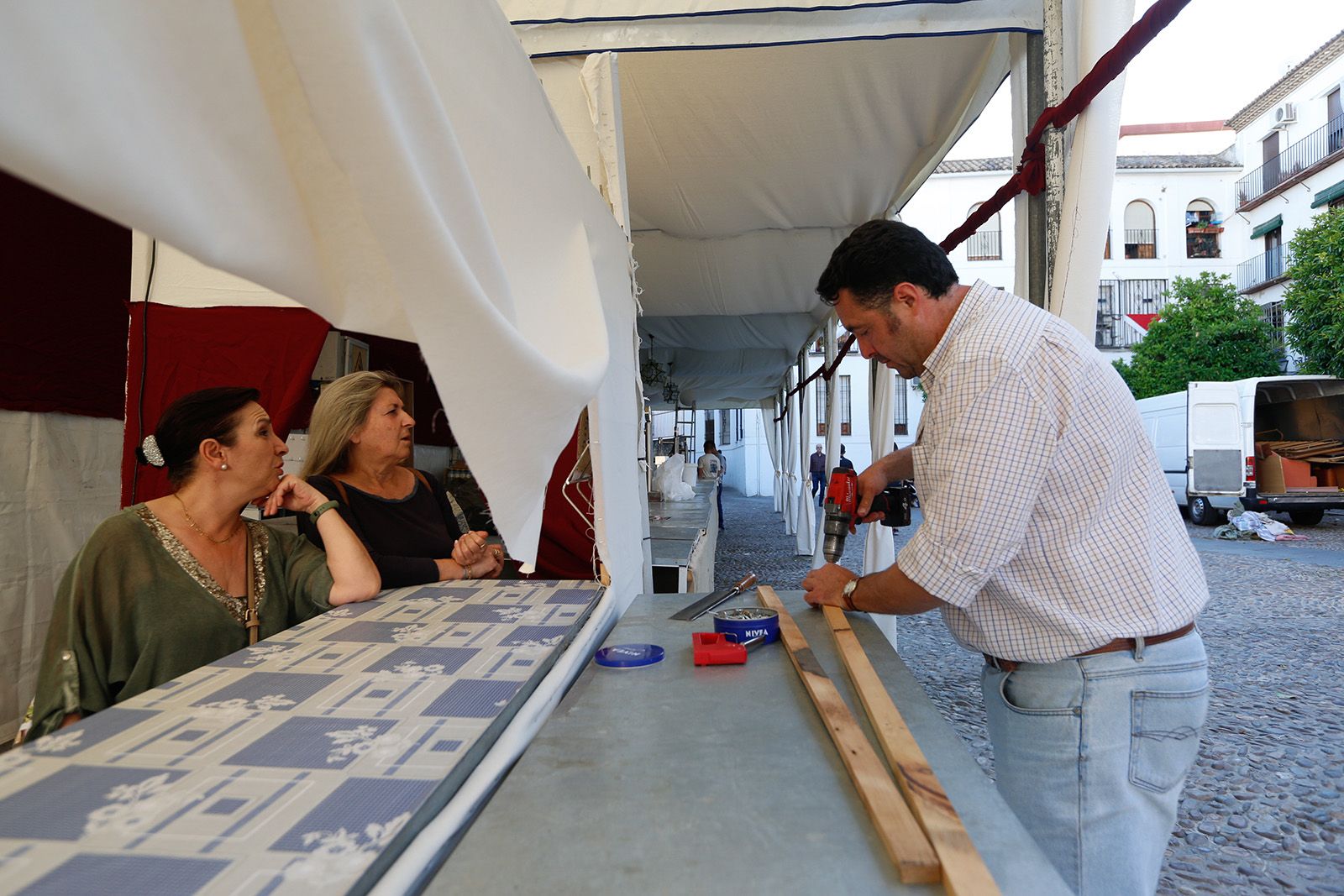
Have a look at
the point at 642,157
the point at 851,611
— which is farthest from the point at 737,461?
the point at 851,611

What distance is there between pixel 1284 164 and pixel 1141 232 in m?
4.33

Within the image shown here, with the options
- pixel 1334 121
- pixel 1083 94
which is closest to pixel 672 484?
pixel 1083 94

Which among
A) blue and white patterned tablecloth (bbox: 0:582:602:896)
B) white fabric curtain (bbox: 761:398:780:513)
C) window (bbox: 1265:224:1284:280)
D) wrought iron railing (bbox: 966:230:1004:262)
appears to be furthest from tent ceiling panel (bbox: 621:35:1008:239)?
window (bbox: 1265:224:1284:280)

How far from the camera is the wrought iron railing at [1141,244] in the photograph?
24547mm

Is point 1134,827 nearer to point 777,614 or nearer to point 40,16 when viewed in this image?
point 777,614

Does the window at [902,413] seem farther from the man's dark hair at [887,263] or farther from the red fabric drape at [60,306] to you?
the man's dark hair at [887,263]

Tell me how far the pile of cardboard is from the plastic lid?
13.7 meters

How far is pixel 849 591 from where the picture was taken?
6.46 feet

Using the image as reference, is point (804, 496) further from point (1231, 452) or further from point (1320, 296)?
point (1320, 296)

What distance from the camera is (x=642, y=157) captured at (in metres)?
4.24

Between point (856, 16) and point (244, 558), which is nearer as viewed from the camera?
point (244, 558)

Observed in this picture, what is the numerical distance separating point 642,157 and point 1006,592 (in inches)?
135

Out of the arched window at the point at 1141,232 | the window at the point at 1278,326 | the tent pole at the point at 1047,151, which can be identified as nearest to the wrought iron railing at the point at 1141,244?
the arched window at the point at 1141,232

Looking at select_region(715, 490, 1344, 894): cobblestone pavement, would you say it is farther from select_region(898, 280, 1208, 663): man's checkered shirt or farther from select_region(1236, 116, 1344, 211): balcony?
select_region(1236, 116, 1344, 211): balcony
